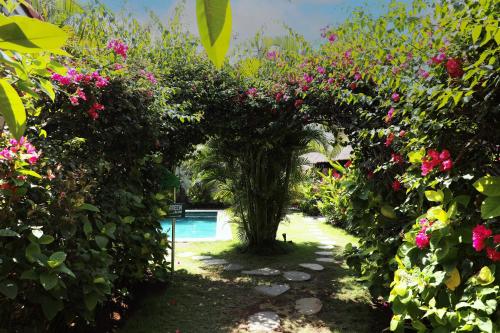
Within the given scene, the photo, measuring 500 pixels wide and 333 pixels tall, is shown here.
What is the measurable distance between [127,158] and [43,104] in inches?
41.3

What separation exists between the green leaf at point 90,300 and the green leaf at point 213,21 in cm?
273

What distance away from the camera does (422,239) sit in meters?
2.49

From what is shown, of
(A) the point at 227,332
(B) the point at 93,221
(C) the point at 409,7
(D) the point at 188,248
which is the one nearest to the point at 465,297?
(C) the point at 409,7

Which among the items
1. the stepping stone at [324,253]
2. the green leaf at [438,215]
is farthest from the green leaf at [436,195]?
the stepping stone at [324,253]

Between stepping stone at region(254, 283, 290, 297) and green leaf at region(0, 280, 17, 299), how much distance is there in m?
3.26

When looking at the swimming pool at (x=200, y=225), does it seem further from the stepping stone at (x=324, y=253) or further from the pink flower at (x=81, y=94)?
the pink flower at (x=81, y=94)

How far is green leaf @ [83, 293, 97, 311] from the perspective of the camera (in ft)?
8.43

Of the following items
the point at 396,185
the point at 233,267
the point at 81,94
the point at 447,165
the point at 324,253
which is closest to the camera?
the point at 447,165

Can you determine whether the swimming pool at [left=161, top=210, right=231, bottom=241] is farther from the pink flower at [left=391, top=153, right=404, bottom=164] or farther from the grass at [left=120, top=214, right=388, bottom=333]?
the pink flower at [left=391, top=153, right=404, bottom=164]

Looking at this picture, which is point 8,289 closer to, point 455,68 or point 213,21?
point 213,21

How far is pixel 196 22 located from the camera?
0.27 metres

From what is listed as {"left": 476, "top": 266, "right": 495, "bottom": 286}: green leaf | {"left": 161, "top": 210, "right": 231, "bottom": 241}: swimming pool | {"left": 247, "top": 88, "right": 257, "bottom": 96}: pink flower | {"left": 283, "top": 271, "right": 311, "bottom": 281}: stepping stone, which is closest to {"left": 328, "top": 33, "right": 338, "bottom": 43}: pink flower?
{"left": 247, "top": 88, "right": 257, "bottom": 96}: pink flower

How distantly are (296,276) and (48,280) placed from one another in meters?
3.96

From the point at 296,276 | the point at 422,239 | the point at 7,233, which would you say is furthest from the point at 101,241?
the point at 296,276
